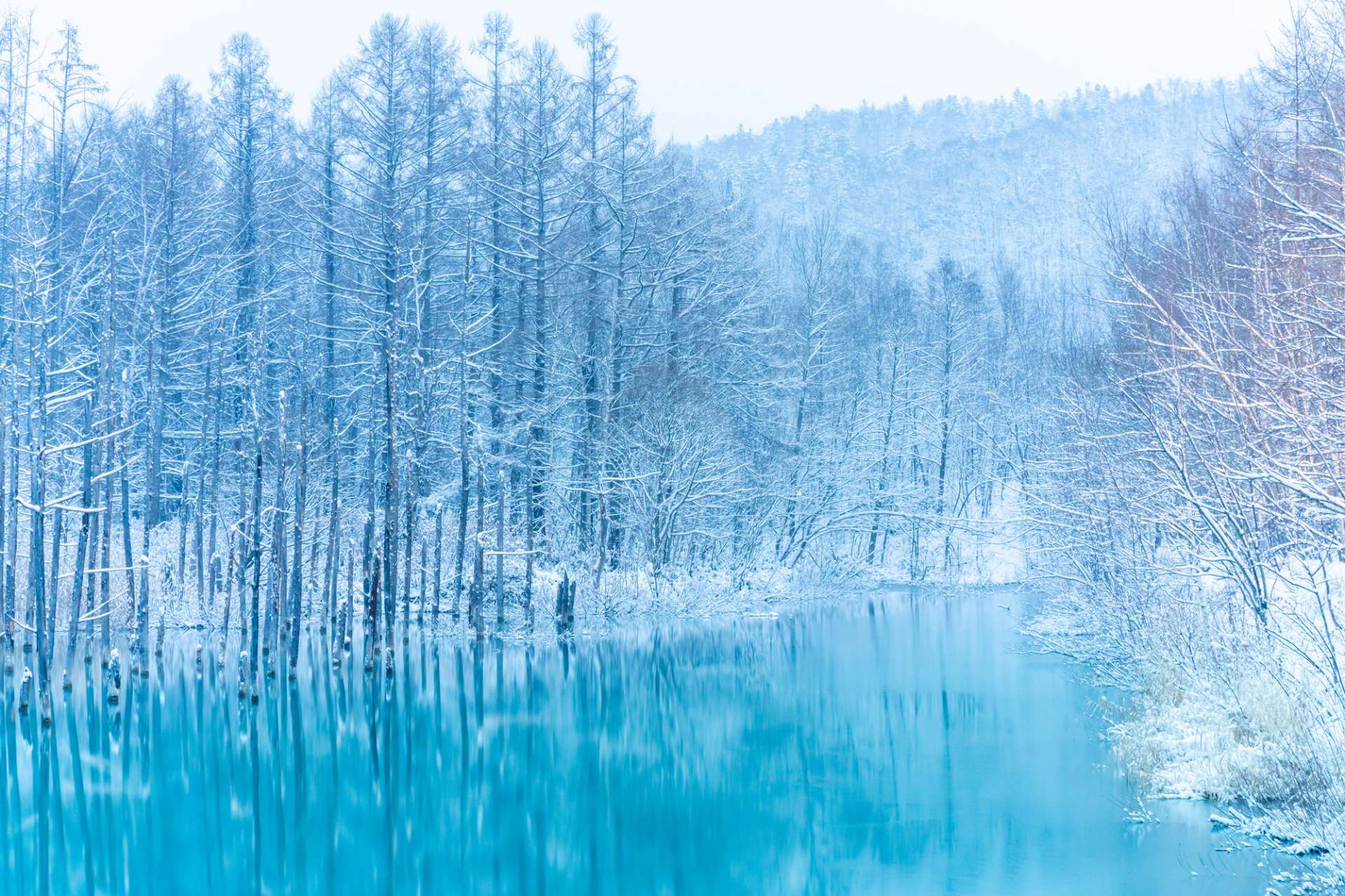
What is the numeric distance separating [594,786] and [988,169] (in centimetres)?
9357

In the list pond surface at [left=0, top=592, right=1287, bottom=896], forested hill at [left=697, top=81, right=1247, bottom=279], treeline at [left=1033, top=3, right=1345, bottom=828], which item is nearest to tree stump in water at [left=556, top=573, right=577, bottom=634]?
pond surface at [left=0, top=592, right=1287, bottom=896]

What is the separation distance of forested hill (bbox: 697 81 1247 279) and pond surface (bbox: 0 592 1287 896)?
6315cm

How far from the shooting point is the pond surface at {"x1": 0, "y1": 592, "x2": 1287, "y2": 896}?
10.6m

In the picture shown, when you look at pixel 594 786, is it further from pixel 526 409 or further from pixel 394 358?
pixel 526 409

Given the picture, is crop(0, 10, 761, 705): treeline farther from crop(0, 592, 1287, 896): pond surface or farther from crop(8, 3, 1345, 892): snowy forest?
crop(0, 592, 1287, 896): pond surface

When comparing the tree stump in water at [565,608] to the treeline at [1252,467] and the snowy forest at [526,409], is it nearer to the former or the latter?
the snowy forest at [526,409]

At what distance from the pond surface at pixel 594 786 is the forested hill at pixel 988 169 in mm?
63150

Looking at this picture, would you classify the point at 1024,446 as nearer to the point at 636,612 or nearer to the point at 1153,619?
the point at 636,612

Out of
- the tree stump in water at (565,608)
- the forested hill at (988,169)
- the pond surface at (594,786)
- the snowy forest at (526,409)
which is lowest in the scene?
the pond surface at (594,786)

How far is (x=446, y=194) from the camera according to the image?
27734mm

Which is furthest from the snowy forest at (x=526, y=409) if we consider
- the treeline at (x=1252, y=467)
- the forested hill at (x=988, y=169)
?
the forested hill at (x=988, y=169)

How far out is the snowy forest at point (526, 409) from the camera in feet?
43.0

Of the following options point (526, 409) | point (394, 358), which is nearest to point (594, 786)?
point (394, 358)

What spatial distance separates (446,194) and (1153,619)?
737 inches
